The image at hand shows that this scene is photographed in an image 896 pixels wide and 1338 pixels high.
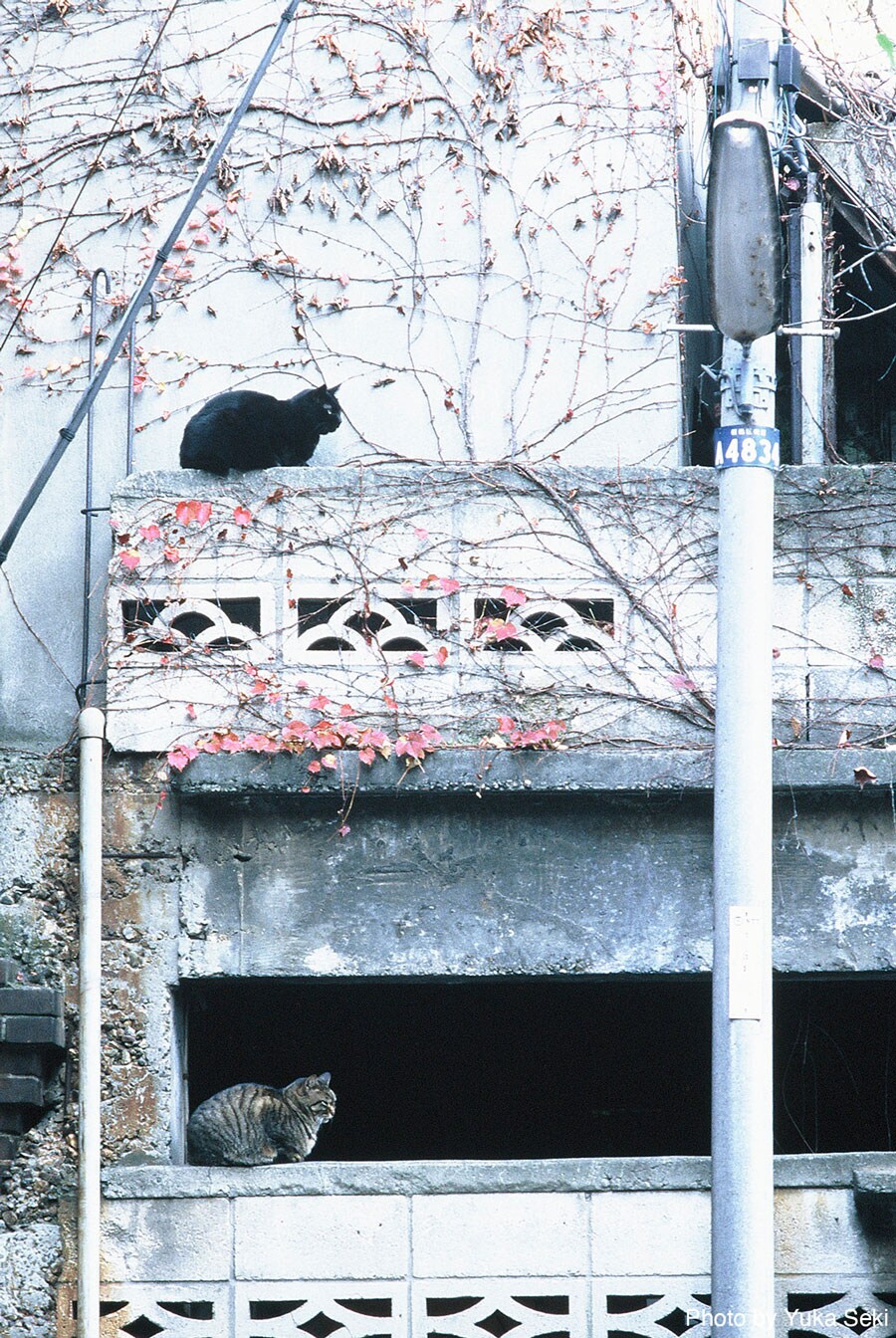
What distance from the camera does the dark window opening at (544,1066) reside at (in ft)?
30.2

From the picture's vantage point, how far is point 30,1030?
687cm

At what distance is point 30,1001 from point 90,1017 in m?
0.28

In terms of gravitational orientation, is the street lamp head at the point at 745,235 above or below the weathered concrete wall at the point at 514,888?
above

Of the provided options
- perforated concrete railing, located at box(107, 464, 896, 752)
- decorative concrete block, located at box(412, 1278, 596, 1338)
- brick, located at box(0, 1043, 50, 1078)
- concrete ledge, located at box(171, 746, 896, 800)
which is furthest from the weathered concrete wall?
decorative concrete block, located at box(412, 1278, 596, 1338)

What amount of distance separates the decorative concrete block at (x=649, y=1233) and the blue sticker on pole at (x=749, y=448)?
131 inches

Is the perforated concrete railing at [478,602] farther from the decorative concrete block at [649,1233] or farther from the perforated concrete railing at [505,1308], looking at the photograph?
the perforated concrete railing at [505,1308]

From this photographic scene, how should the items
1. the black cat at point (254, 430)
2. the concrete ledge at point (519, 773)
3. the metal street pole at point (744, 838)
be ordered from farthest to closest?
1. the black cat at point (254, 430)
2. the concrete ledge at point (519, 773)
3. the metal street pole at point (744, 838)

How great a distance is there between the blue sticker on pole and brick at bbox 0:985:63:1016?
3.90 meters

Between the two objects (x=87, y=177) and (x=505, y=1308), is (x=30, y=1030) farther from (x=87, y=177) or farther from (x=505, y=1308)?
(x=87, y=177)

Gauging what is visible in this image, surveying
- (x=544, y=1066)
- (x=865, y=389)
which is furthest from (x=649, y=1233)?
(x=865, y=389)

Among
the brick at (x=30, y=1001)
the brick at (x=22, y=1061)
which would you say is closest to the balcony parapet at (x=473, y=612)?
the brick at (x=30, y=1001)

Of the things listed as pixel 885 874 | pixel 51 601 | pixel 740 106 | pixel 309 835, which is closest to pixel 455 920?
pixel 309 835

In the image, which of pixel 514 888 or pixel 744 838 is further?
pixel 514 888

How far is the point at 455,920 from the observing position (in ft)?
23.3
